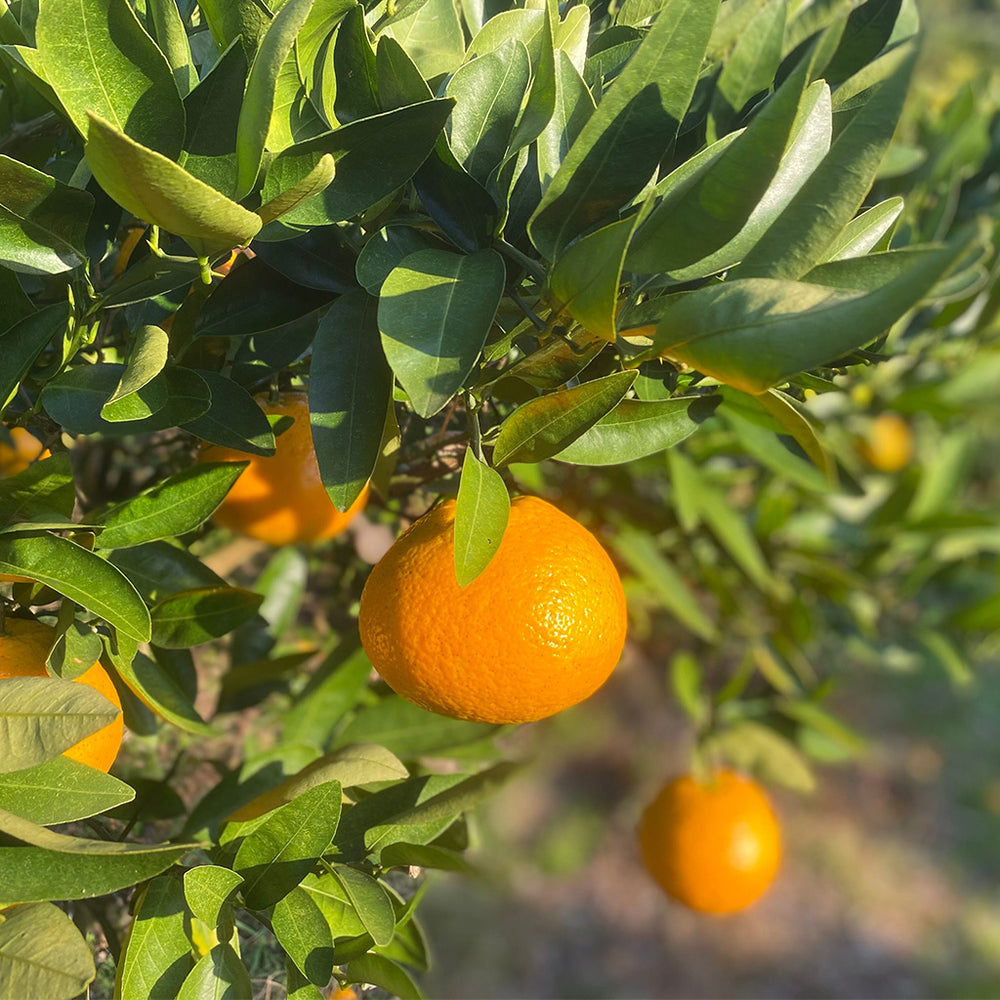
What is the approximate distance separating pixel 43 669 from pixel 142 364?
0.19m

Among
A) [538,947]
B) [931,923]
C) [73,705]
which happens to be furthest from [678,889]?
[931,923]

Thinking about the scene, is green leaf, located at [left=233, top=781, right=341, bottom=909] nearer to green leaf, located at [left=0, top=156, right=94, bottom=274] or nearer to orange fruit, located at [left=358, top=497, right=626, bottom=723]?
orange fruit, located at [left=358, top=497, right=626, bottom=723]

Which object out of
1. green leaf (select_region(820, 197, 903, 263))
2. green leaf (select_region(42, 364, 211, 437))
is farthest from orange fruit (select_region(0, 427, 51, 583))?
green leaf (select_region(820, 197, 903, 263))

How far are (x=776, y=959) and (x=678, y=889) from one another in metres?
1.46

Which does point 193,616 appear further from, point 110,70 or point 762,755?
point 762,755

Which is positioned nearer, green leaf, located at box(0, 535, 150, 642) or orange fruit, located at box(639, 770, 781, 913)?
green leaf, located at box(0, 535, 150, 642)

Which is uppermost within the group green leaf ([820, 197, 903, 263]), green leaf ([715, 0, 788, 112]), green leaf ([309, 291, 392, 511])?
green leaf ([715, 0, 788, 112])

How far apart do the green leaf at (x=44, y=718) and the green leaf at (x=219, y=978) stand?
0.14 meters

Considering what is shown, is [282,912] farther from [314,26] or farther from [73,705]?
[314,26]

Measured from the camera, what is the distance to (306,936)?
1.60 feet

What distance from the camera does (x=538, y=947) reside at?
2.22 meters

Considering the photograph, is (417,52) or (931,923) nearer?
(417,52)

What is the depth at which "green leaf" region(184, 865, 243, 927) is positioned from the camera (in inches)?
18.7

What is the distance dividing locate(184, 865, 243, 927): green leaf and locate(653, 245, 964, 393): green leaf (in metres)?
0.35
